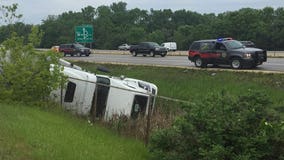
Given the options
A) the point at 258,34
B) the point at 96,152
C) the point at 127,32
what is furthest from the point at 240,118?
the point at 127,32

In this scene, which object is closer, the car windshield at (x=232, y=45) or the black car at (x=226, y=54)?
the black car at (x=226, y=54)

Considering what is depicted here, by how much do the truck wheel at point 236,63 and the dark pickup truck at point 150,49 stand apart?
21735 mm

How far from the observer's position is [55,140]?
8773 millimetres

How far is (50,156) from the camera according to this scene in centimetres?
763

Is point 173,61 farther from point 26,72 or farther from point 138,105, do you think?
point 26,72

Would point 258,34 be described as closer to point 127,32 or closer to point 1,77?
point 127,32

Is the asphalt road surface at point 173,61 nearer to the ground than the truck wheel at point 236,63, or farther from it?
nearer to the ground

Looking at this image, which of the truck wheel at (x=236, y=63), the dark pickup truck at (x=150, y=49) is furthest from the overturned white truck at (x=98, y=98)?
the dark pickup truck at (x=150, y=49)

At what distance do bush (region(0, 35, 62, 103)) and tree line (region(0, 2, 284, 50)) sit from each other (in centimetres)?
7017

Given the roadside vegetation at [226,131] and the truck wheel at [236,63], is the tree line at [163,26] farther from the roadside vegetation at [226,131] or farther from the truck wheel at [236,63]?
the roadside vegetation at [226,131]

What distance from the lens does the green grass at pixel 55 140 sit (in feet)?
25.7

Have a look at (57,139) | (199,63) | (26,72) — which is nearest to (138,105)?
(26,72)

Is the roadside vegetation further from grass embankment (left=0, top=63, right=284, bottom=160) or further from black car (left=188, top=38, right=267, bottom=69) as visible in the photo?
black car (left=188, top=38, right=267, bottom=69)

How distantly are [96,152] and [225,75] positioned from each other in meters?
21.6
